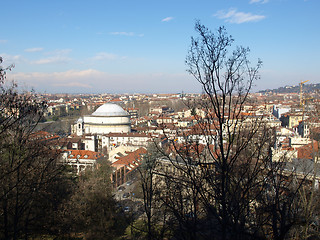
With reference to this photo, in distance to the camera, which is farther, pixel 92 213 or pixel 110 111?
pixel 110 111

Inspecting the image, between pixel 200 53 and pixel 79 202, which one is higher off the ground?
pixel 200 53

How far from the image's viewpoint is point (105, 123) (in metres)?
32.9

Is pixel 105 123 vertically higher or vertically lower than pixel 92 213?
higher

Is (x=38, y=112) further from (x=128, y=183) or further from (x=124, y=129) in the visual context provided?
(x=124, y=129)

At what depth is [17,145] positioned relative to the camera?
5.17 metres

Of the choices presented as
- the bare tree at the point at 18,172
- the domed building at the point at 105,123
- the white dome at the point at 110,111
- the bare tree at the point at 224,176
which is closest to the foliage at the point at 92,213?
the bare tree at the point at 18,172

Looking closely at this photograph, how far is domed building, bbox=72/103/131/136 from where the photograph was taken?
108 feet

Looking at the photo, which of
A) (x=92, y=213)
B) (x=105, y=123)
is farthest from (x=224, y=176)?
(x=105, y=123)

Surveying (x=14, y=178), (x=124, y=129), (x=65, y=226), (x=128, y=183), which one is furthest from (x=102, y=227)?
(x=124, y=129)

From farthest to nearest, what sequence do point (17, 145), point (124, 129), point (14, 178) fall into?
1. point (124, 129)
2. point (14, 178)
3. point (17, 145)

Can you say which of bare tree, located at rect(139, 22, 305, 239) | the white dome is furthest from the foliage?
the white dome

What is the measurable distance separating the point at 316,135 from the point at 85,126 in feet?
99.3

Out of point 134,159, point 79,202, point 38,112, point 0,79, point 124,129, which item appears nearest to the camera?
point 0,79

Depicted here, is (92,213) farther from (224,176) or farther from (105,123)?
(105,123)
